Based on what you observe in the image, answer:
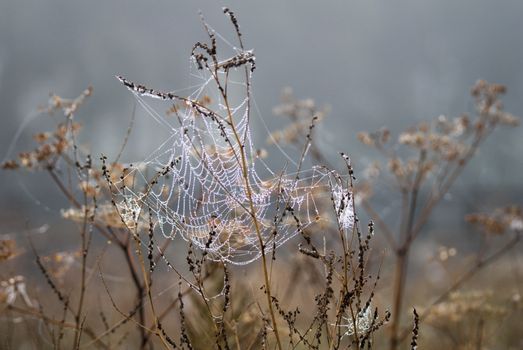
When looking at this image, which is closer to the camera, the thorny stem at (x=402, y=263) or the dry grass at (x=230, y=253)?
the dry grass at (x=230, y=253)

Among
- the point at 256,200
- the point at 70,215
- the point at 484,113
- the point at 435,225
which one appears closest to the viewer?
the point at 256,200

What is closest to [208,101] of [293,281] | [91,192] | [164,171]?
[91,192]

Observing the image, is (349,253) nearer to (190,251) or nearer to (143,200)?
(190,251)

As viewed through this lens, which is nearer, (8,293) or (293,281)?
(8,293)

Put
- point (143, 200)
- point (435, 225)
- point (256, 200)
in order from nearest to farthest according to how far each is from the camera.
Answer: point (143, 200) → point (256, 200) → point (435, 225)

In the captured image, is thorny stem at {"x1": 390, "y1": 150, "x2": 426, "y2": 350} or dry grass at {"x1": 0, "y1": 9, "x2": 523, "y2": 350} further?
thorny stem at {"x1": 390, "y1": 150, "x2": 426, "y2": 350}

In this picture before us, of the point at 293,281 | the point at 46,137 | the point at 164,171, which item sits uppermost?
the point at 293,281

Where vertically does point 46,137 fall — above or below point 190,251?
above

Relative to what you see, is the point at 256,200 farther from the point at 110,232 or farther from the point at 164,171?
the point at 110,232

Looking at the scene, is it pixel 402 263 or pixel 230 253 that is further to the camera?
pixel 402 263
